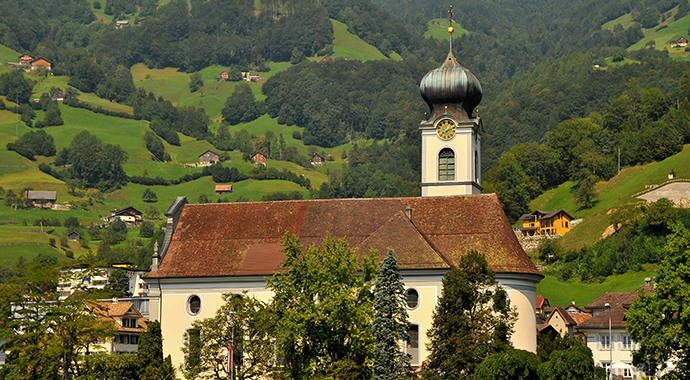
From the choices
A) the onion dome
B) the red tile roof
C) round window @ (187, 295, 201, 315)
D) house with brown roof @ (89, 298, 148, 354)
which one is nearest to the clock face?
the onion dome

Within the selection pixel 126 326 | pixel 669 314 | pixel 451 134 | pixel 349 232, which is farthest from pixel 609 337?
pixel 126 326

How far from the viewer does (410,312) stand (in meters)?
57.7

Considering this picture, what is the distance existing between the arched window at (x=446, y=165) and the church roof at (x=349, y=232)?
550 cm

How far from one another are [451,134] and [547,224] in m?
93.1

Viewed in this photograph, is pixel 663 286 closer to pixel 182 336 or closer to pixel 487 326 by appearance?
pixel 487 326

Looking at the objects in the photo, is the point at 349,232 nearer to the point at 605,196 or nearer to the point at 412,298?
the point at 412,298

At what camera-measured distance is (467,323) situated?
51281 millimetres

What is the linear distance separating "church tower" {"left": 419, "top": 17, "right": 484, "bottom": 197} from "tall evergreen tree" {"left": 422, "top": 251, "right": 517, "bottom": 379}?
14.2m

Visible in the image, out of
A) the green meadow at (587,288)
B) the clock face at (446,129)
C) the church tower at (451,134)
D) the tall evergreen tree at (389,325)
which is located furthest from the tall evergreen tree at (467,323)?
the green meadow at (587,288)

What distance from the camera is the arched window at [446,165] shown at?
67.8 meters

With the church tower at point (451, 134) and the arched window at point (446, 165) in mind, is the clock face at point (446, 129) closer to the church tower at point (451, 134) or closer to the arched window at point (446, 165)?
the church tower at point (451, 134)

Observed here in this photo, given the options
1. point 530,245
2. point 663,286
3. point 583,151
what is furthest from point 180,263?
point 583,151

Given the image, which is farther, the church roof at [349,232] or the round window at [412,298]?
the church roof at [349,232]

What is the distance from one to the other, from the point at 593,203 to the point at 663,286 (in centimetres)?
11887
